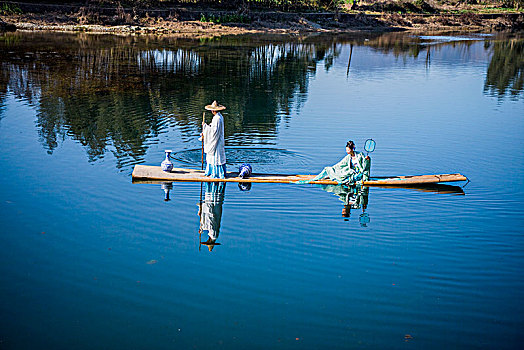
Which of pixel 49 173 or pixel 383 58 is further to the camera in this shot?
pixel 383 58

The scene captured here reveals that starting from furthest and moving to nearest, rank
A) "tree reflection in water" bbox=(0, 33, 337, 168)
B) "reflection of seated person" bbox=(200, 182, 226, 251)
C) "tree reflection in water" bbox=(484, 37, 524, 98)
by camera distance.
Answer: "tree reflection in water" bbox=(484, 37, 524, 98)
"tree reflection in water" bbox=(0, 33, 337, 168)
"reflection of seated person" bbox=(200, 182, 226, 251)

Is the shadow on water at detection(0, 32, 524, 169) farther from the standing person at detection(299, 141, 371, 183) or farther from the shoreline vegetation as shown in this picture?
the shoreline vegetation

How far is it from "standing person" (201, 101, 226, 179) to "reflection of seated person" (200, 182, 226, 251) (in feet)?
1.34

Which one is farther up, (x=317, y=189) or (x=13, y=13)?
(x=13, y=13)

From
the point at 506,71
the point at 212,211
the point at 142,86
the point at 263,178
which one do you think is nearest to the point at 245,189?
the point at 263,178

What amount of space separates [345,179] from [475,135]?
7.09 meters

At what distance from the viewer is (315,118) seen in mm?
16516

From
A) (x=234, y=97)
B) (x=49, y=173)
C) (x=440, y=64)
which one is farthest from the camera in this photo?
(x=440, y=64)

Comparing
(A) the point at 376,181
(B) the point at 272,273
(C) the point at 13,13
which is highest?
(C) the point at 13,13

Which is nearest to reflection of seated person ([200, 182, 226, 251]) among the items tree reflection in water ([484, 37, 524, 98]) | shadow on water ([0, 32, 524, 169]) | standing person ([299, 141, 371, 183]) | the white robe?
the white robe

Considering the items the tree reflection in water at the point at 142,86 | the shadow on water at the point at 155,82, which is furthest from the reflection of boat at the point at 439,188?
the tree reflection in water at the point at 142,86

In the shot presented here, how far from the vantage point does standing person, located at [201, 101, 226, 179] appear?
1000cm

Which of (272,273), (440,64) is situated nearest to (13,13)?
(440,64)

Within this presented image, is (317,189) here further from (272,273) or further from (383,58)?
(383,58)
